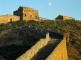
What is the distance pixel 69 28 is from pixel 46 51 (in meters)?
26.5

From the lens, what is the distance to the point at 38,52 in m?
41.6

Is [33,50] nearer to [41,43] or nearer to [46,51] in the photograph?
[46,51]

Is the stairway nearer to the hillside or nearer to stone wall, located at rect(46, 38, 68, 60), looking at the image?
stone wall, located at rect(46, 38, 68, 60)

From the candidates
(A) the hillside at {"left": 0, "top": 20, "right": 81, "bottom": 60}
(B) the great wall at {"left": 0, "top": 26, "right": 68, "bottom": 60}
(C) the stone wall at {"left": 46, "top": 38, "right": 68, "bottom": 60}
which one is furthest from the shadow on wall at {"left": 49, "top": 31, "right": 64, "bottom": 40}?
(C) the stone wall at {"left": 46, "top": 38, "right": 68, "bottom": 60}

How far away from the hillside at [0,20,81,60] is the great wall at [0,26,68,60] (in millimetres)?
2904

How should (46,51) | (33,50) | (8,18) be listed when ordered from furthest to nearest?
1. (8,18)
2. (46,51)
3. (33,50)

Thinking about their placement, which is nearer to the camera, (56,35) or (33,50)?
(33,50)

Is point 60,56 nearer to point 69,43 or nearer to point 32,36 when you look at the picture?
point 32,36

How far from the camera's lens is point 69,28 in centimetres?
6794

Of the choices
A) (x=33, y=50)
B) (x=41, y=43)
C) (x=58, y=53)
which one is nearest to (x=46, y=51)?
(x=58, y=53)

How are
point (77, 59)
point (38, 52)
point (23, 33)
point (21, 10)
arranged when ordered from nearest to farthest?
1. point (38, 52)
2. point (77, 59)
3. point (23, 33)
4. point (21, 10)

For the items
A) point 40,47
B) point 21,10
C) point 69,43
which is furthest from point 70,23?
point 40,47

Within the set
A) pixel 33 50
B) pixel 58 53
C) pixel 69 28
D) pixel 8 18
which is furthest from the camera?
pixel 8 18

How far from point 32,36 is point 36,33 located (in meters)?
0.62
